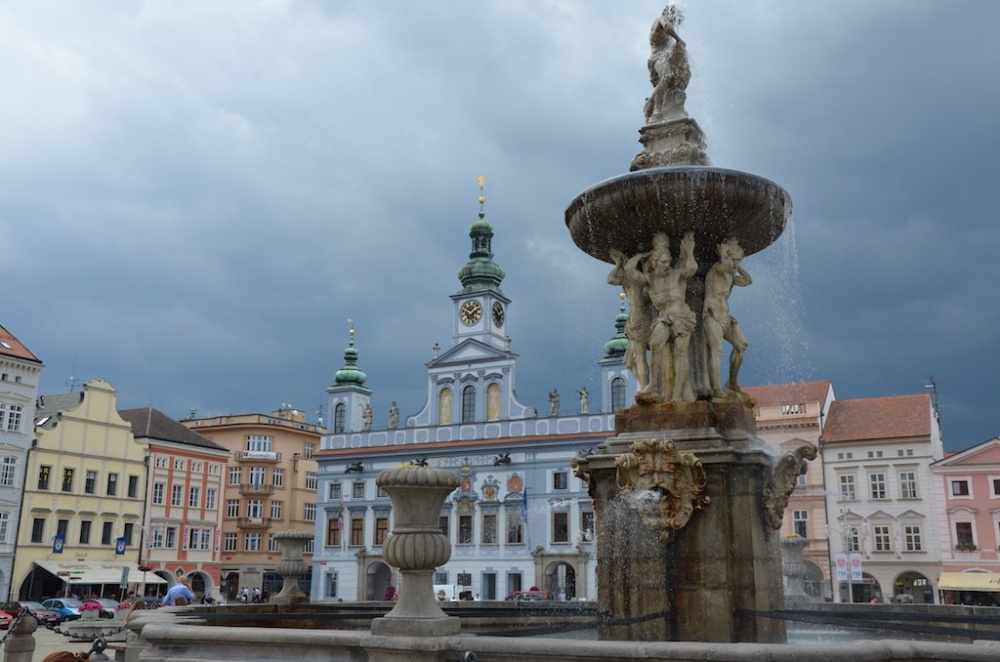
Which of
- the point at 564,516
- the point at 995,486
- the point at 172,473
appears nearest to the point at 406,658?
the point at 995,486

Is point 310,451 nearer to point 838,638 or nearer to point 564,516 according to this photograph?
point 564,516

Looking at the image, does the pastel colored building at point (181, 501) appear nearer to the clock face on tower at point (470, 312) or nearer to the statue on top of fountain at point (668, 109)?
the clock face on tower at point (470, 312)

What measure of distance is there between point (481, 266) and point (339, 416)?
44.0ft

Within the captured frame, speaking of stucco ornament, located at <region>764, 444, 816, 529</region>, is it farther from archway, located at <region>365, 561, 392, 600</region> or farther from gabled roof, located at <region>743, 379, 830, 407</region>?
archway, located at <region>365, 561, 392, 600</region>

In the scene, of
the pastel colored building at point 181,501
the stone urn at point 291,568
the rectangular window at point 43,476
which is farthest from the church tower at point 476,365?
the stone urn at point 291,568

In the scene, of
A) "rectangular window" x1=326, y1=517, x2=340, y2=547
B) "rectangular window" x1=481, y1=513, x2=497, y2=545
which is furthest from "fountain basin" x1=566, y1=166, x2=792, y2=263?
"rectangular window" x1=326, y1=517, x2=340, y2=547

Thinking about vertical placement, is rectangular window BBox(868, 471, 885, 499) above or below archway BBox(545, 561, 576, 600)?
above

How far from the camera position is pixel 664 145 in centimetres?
1009

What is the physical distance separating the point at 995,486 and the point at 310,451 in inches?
1727

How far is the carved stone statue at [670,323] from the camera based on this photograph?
8.98m

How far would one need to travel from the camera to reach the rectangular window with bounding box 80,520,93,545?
152ft

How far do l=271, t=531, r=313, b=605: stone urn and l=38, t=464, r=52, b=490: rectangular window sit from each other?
35.7m

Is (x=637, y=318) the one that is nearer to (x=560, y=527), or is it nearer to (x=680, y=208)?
(x=680, y=208)

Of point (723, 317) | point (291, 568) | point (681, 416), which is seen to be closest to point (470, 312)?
point (291, 568)
